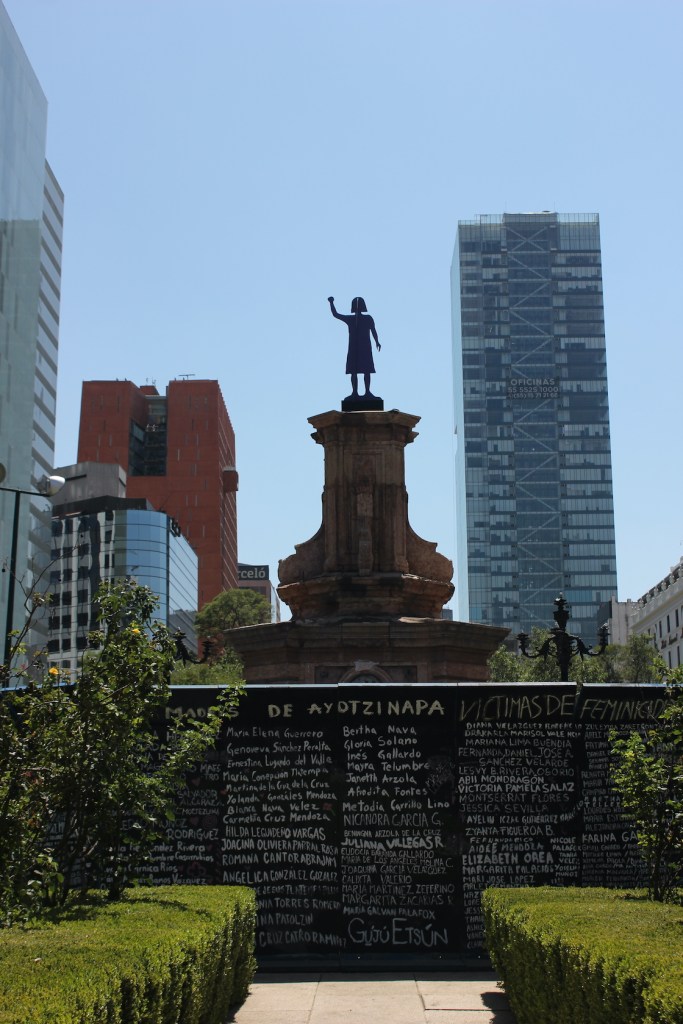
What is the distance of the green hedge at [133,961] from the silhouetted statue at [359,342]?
1834 centimetres

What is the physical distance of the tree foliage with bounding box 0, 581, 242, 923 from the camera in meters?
8.71

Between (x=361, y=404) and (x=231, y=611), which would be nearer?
(x=361, y=404)

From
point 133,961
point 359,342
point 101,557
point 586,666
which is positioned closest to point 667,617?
point 586,666

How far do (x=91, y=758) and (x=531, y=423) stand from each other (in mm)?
184135

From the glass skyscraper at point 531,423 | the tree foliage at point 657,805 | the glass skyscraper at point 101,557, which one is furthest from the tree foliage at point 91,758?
the glass skyscraper at point 531,423

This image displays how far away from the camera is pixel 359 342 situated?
1107 inches

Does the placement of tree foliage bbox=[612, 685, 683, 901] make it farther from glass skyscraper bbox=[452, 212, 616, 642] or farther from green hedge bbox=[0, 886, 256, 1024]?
glass skyscraper bbox=[452, 212, 616, 642]

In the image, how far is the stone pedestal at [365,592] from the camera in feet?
73.2

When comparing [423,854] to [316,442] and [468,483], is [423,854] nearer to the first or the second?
[316,442]

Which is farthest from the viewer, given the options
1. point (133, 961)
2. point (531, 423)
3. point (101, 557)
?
point (531, 423)

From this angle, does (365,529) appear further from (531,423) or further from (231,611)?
(531,423)

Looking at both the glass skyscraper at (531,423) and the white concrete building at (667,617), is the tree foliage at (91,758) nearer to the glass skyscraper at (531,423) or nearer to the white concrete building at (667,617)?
the white concrete building at (667,617)

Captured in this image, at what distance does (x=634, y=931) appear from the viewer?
7.07 meters

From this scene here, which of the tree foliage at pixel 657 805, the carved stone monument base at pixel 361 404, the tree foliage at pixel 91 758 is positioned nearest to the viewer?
the tree foliage at pixel 91 758
